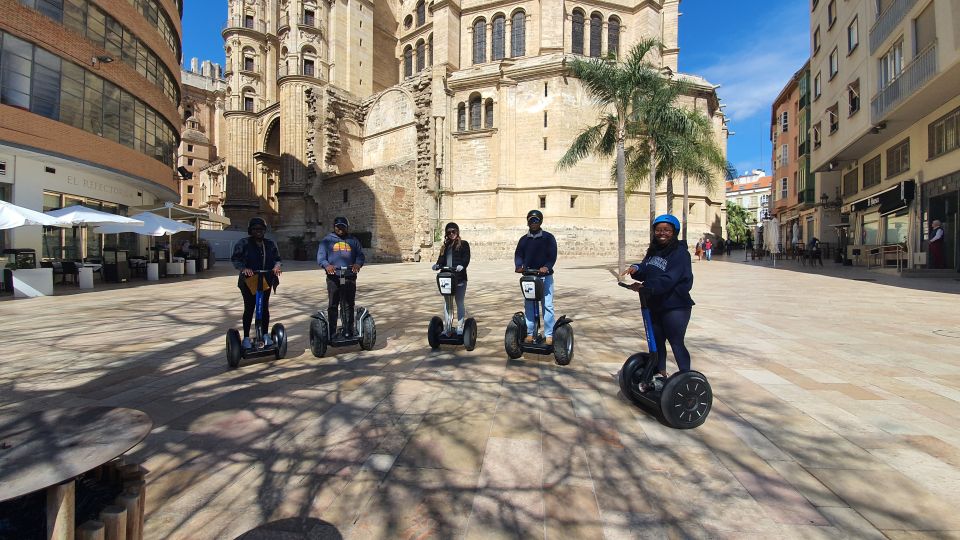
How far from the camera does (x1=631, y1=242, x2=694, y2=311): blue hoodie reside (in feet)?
10.9

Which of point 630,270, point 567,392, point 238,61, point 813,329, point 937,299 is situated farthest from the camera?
point 238,61

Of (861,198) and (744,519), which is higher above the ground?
(861,198)

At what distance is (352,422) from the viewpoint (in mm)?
3566

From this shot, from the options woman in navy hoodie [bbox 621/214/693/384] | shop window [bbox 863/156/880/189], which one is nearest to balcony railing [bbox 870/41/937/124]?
shop window [bbox 863/156/880/189]

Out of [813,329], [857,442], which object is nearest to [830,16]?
[813,329]

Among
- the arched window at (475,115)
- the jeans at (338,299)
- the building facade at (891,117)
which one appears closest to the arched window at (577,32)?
the arched window at (475,115)

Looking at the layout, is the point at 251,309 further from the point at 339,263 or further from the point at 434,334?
the point at 434,334

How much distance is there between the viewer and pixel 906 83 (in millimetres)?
15320

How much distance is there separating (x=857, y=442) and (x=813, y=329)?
4.91 m

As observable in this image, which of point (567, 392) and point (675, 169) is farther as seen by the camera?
point (675, 169)

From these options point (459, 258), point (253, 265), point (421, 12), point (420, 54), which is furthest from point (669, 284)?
point (421, 12)

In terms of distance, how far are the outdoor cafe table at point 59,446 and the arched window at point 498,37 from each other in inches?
1582

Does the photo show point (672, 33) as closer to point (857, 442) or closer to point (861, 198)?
point (861, 198)

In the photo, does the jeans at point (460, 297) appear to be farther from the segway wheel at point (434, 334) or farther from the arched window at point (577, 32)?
the arched window at point (577, 32)
